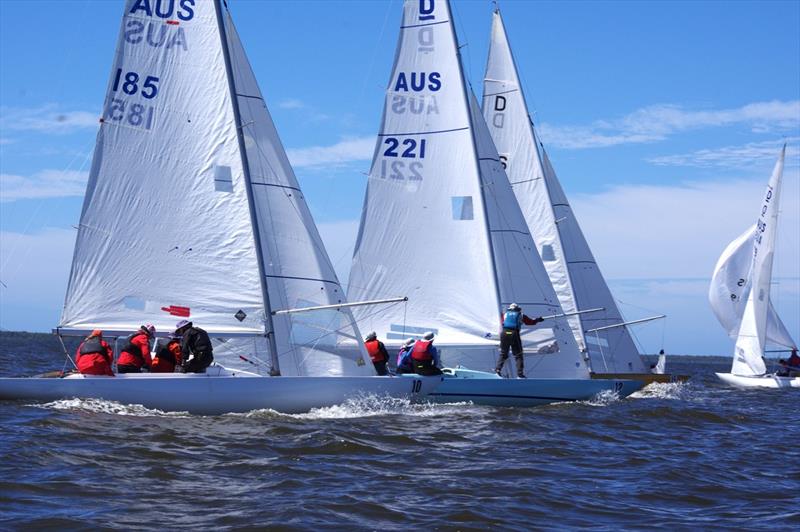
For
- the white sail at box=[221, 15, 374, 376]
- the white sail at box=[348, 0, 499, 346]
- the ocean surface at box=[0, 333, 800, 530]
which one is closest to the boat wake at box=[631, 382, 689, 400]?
the white sail at box=[348, 0, 499, 346]

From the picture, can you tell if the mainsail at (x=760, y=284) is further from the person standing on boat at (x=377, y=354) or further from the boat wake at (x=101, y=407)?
the boat wake at (x=101, y=407)

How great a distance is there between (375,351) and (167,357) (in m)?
4.10

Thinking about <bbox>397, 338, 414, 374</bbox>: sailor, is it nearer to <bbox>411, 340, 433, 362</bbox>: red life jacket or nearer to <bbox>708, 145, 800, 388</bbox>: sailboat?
<bbox>411, 340, 433, 362</bbox>: red life jacket

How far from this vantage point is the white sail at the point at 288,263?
15961mm

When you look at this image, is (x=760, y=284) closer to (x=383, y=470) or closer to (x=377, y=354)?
(x=377, y=354)

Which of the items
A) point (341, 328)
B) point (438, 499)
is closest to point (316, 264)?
point (341, 328)

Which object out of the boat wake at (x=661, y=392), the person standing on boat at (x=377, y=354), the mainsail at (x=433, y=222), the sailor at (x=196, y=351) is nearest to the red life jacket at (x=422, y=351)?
the person standing on boat at (x=377, y=354)

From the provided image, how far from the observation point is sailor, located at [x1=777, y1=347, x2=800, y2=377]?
33894 mm

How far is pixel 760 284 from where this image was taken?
33.9 m

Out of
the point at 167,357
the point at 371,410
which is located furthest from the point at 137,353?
the point at 371,410

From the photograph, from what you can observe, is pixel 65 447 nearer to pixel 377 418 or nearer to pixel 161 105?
pixel 377 418

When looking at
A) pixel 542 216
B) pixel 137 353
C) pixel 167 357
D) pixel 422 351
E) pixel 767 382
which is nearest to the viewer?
pixel 137 353

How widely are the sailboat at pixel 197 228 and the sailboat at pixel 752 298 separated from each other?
66.7ft

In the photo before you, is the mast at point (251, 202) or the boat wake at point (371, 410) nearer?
the boat wake at point (371, 410)
